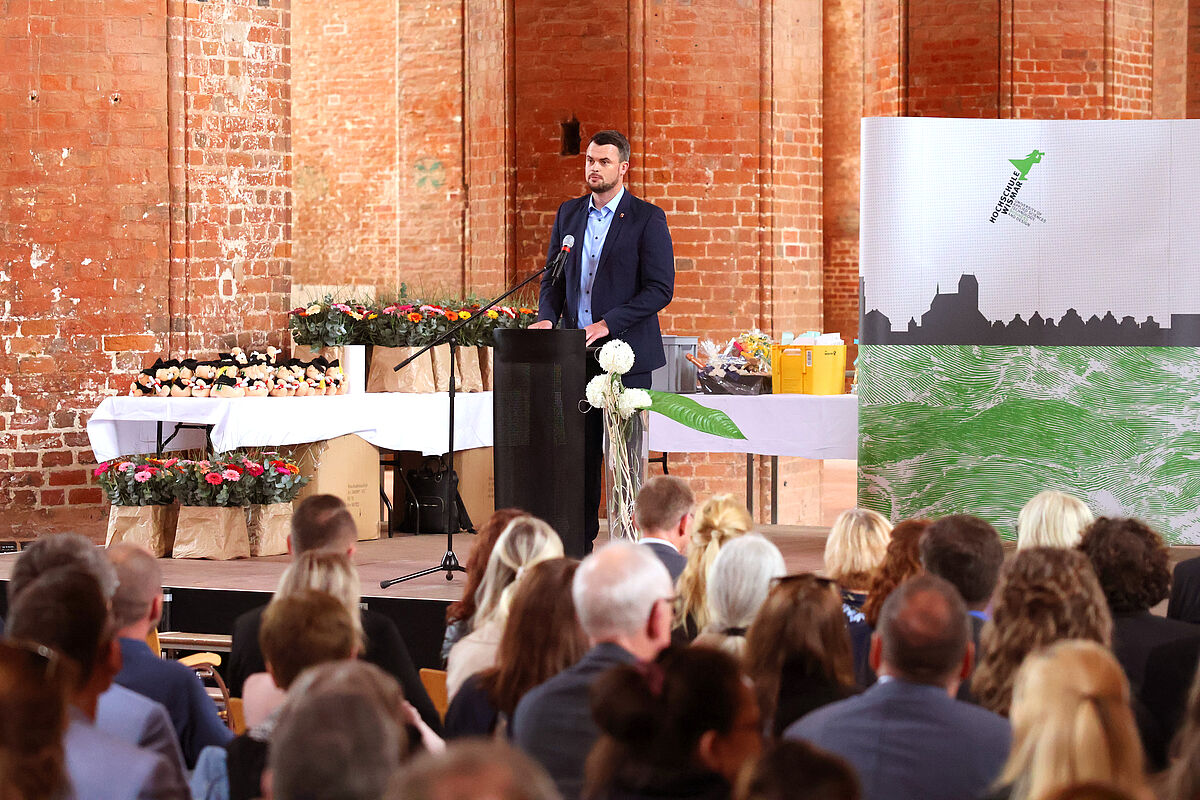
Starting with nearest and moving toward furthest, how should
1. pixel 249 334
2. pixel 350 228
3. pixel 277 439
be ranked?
pixel 277 439
pixel 249 334
pixel 350 228

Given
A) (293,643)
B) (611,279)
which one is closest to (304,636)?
(293,643)

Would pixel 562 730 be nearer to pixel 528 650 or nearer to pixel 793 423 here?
pixel 528 650

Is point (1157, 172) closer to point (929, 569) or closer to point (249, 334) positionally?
point (929, 569)

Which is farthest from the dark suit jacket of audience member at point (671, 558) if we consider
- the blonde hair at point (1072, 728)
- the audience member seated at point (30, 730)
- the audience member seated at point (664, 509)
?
the audience member seated at point (30, 730)

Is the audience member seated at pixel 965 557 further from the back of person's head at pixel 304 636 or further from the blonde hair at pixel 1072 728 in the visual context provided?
the back of person's head at pixel 304 636

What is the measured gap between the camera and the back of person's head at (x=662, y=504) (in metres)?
4.23

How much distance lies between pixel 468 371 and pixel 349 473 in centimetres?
102

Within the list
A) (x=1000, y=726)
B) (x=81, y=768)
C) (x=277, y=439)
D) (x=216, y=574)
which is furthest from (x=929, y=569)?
(x=277, y=439)

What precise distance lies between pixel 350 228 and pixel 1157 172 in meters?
9.55

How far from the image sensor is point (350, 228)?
14477 millimetres

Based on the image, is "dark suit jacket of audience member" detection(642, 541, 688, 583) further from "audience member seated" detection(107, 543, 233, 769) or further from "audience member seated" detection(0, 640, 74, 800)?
"audience member seated" detection(0, 640, 74, 800)

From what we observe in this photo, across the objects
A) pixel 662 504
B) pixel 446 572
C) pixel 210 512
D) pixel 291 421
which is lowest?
pixel 446 572

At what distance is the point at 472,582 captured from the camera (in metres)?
3.81

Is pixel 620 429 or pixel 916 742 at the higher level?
pixel 620 429
